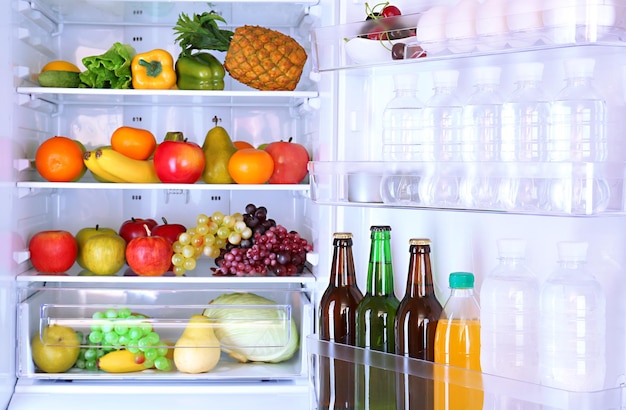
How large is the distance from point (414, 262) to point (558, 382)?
0.37m

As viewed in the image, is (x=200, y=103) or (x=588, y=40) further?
(x=200, y=103)

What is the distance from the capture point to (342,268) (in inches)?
61.1

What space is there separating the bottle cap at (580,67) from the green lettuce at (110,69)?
1.39 metres

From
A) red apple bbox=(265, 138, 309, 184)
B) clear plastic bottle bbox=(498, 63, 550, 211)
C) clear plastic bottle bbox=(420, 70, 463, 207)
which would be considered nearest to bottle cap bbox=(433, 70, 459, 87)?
clear plastic bottle bbox=(420, 70, 463, 207)

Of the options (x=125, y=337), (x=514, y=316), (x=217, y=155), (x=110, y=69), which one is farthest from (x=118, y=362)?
(x=514, y=316)

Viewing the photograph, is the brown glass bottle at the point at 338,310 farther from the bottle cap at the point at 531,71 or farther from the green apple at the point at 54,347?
the green apple at the point at 54,347

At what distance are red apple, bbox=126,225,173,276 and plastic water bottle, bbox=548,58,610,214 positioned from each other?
50.9 inches

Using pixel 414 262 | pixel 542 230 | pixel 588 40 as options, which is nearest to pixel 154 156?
pixel 414 262

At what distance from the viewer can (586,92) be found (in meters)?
1.09

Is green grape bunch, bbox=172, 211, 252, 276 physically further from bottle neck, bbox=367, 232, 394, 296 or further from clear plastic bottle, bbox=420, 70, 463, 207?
clear plastic bottle, bbox=420, 70, 463, 207

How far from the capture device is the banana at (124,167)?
2.17m

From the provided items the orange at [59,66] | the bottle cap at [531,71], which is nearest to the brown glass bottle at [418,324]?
the bottle cap at [531,71]

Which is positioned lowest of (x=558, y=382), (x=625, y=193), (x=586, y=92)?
(x=558, y=382)

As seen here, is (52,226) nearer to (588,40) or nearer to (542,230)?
(542,230)
